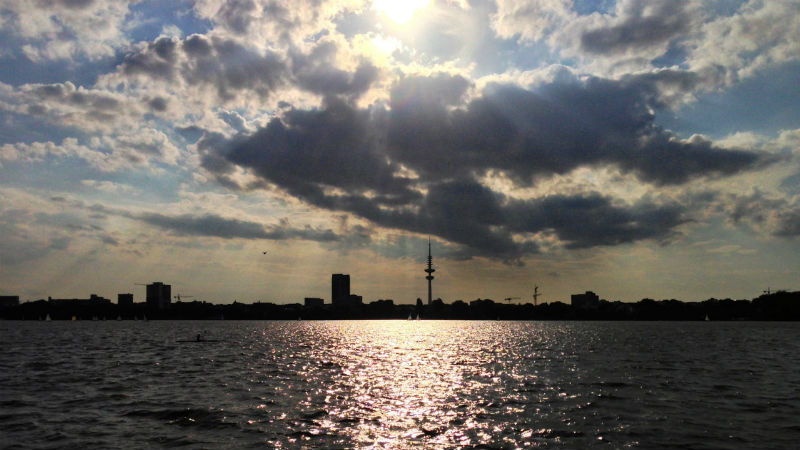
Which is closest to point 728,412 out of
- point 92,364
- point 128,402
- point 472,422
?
point 472,422

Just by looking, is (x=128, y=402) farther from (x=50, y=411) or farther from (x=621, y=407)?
(x=621, y=407)

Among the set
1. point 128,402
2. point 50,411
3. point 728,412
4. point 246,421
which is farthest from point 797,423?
point 50,411

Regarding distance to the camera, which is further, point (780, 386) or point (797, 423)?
point (780, 386)

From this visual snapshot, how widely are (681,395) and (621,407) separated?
944 centimetres

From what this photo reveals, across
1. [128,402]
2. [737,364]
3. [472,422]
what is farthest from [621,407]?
[737,364]

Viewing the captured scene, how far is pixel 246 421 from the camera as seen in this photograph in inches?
1448

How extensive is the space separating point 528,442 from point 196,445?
16.9 m

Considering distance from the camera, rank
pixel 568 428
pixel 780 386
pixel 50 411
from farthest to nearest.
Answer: pixel 780 386, pixel 50 411, pixel 568 428

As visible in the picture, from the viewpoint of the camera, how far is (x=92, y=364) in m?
77.2

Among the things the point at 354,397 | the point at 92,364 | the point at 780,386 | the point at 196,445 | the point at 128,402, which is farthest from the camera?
A: the point at 92,364

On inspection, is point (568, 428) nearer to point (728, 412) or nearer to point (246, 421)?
point (728, 412)

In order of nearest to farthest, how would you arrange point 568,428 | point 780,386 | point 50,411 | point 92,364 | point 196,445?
point 196,445
point 568,428
point 50,411
point 780,386
point 92,364

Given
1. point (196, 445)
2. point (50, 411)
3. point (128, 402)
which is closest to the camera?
point (196, 445)

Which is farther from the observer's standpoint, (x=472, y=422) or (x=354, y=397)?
(x=354, y=397)
